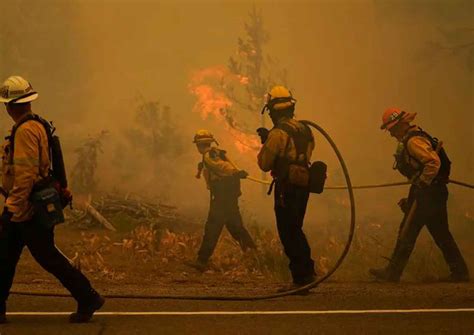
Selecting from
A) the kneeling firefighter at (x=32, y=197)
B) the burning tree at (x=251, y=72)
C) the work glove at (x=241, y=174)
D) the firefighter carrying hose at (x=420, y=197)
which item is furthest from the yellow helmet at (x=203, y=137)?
the kneeling firefighter at (x=32, y=197)

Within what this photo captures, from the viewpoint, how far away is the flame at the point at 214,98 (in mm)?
9828

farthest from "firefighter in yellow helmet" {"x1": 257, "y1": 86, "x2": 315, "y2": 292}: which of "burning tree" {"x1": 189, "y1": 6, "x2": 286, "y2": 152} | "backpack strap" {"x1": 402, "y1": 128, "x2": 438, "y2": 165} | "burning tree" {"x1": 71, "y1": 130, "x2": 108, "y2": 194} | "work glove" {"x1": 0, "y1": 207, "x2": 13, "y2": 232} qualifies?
"burning tree" {"x1": 71, "y1": 130, "x2": 108, "y2": 194}

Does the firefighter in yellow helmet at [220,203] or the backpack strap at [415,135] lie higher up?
the backpack strap at [415,135]

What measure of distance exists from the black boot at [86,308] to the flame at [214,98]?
17.3 feet

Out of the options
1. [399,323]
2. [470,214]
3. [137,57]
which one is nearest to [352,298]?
[399,323]

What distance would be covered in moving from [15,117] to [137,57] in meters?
5.41

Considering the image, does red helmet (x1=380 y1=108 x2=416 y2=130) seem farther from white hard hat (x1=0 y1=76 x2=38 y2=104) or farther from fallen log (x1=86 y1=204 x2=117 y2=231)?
white hard hat (x1=0 y1=76 x2=38 y2=104)

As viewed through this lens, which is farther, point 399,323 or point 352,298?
point 352,298

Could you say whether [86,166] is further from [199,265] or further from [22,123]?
[22,123]

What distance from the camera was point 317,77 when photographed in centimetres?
1042

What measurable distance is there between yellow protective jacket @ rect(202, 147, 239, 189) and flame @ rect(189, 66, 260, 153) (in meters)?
1.10

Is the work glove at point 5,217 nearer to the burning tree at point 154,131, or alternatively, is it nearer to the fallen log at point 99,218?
the fallen log at point 99,218

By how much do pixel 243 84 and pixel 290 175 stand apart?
425 cm

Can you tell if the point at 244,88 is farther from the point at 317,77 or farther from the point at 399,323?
the point at 399,323
